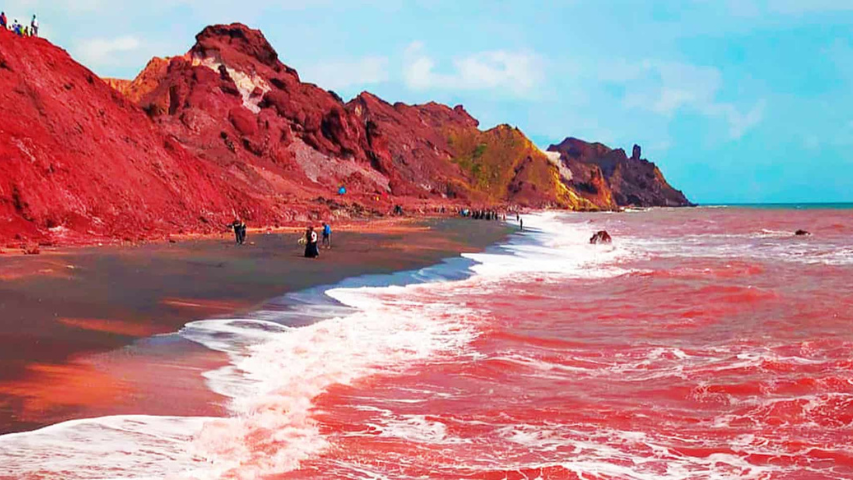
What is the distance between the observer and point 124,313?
45.4ft

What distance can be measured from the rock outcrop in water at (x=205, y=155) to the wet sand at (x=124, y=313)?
394 cm

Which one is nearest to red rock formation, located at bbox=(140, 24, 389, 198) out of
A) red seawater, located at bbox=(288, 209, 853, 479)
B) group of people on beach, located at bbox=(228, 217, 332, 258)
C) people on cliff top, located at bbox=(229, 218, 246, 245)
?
group of people on beach, located at bbox=(228, 217, 332, 258)

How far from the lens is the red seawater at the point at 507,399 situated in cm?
→ 700

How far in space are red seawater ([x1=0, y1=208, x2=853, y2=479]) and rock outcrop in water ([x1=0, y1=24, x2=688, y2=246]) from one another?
14786mm

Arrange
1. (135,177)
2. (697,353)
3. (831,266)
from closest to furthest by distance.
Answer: (697,353)
(831,266)
(135,177)

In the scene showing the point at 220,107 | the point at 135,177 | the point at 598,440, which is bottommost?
the point at 598,440

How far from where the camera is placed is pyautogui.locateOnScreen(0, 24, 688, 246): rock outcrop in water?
90.4 ft

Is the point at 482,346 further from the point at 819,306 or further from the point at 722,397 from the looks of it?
the point at 819,306

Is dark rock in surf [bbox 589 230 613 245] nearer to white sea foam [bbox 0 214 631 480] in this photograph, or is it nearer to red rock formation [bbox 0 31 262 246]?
red rock formation [bbox 0 31 262 246]

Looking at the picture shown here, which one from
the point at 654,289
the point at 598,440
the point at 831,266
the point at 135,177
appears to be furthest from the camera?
the point at 135,177

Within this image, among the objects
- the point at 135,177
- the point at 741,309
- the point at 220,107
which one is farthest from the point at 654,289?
the point at 220,107

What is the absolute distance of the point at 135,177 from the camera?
32.8m

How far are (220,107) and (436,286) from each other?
7591 cm

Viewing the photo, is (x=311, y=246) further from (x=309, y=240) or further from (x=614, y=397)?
(x=614, y=397)
